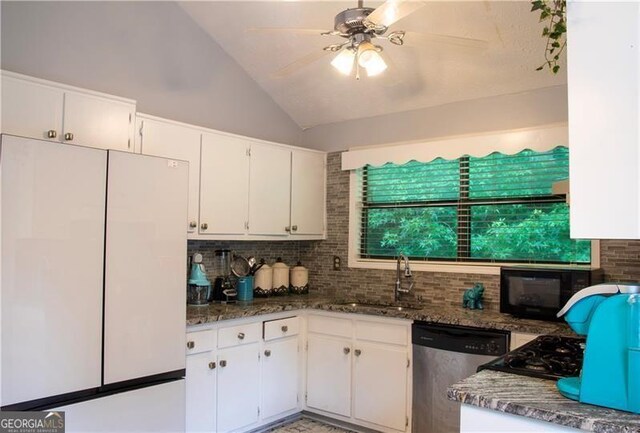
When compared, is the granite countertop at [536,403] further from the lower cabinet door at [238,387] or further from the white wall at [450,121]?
the white wall at [450,121]

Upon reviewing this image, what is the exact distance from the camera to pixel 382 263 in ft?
13.5

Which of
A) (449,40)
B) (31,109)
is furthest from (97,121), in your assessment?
(449,40)

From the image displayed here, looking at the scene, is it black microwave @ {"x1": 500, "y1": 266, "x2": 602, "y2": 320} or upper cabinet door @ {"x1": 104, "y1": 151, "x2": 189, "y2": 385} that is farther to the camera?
black microwave @ {"x1": 500, "y1": 266, "x2": 602, "y2": 320}

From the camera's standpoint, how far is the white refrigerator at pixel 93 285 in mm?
2150

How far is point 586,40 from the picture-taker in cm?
140

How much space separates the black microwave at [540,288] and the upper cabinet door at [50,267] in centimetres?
240

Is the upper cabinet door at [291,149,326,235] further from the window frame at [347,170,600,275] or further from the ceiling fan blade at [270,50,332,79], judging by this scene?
the ceiling fan blade at [270,50,332,79]

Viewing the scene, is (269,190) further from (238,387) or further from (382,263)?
(238,387)

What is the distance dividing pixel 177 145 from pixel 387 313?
1.84m

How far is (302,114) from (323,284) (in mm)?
1575

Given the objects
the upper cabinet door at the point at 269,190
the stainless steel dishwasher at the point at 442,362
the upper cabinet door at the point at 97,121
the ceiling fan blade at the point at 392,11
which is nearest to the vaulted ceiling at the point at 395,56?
the ceiling fan blade at the point at 392,11

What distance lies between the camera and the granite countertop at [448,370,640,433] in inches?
49.3

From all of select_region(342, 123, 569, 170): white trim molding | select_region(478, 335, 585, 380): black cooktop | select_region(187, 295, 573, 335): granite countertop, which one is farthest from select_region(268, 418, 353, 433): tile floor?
select_region(342, 123, 569, 170): white trim molding

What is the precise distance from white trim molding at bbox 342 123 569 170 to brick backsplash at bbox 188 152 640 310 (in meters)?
0.27
